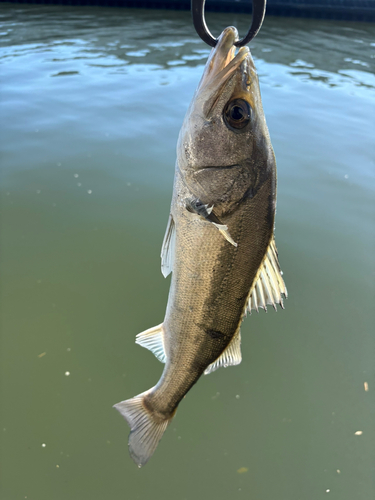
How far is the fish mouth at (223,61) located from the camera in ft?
4.41

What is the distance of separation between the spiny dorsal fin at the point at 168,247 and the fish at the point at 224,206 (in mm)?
20

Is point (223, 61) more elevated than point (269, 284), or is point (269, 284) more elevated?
point (223, 61)

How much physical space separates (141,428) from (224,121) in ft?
5.05

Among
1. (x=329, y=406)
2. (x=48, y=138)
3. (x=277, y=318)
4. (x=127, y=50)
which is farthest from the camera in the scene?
(x=127, y=50)

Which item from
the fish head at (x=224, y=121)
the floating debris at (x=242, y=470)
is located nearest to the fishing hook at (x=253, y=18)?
the fish head at (x=224, y=121)

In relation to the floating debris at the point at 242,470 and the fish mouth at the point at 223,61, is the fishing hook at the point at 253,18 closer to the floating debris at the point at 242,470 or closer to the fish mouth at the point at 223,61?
the fish mouth at the point at 223,61

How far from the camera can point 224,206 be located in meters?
1.52

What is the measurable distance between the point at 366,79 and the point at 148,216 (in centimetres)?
743

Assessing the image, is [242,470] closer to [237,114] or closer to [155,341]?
[155,341]

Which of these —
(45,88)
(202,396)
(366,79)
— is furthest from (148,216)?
(366,79)

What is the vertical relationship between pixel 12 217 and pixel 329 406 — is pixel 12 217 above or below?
above

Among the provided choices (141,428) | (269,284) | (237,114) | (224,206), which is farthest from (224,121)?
(141,428)

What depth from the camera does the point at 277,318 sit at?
327 cm

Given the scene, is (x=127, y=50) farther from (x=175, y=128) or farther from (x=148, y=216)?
(x=148, y=216)
